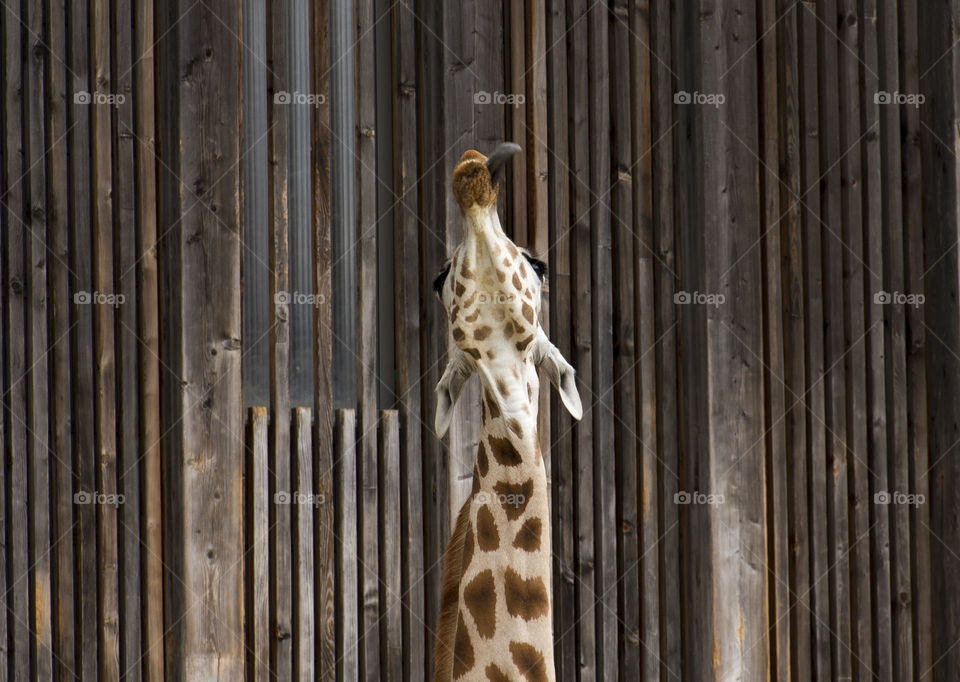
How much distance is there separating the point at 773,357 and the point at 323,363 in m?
1.91

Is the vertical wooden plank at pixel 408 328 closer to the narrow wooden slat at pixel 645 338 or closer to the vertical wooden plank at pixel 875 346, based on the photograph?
the narrow wooden slat at pixel 645 338

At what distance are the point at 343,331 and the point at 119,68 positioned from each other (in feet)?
4.27

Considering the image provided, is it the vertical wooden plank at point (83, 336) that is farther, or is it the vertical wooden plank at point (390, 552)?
the vertical wooden plank at point (390, 552)

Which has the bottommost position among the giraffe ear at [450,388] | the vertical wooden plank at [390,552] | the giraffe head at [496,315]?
the vertical wooden plank at [390,552]

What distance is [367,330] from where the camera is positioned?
3.80 metres

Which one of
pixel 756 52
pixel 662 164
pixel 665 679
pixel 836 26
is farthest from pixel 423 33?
pixel 665 679

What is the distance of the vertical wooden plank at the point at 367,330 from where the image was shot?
3.74 metres

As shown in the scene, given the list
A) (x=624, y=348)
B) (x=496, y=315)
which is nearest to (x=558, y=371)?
(x=496, y=315)

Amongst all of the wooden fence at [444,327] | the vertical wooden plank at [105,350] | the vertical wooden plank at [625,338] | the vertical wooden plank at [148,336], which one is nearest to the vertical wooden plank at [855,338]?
the wooden fence at [444,327]

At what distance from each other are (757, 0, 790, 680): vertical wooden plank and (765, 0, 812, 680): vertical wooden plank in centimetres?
2

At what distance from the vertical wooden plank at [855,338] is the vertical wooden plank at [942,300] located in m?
0.31

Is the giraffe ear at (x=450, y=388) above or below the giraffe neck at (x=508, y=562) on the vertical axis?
above

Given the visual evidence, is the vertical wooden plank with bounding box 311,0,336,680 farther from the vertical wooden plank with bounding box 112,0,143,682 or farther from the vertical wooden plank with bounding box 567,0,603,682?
the vertical wooden plank with bounding box 567,0,603,682

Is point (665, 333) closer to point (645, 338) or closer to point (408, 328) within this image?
point (645, 338)
